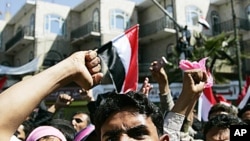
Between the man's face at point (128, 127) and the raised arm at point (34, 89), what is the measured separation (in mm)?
269

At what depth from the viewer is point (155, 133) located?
201 cm

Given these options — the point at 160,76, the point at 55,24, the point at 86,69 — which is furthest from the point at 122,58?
the point at 55,24

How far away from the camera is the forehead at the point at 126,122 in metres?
1.98

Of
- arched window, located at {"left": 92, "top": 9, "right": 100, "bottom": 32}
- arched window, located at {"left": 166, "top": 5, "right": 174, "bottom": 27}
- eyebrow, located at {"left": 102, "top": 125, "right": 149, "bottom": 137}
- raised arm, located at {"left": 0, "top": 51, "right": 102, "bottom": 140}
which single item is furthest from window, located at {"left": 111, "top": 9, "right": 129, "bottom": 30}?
raised arm, located at {"left": 0, "top": 51, "right": 102, "bottom": 140}

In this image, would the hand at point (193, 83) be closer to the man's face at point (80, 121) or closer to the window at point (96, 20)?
the man's face at point (80, 121)

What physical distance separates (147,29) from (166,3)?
225cm

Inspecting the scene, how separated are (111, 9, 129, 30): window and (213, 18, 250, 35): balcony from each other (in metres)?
6.45

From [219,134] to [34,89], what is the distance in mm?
1744

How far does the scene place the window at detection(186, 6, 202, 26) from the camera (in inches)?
1126

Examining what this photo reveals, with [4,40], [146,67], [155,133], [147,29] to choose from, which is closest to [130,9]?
[147,29]

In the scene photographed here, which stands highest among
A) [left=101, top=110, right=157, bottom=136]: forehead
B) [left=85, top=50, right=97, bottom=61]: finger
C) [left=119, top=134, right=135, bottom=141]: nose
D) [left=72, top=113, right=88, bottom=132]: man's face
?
[left=85, top=50, right=97, bottom=61]: finger

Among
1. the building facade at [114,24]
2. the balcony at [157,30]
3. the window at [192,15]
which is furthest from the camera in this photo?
the window at [192,15]

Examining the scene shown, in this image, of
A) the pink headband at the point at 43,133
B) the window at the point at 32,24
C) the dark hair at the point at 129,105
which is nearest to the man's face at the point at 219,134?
the dark hair at the point at 129,105

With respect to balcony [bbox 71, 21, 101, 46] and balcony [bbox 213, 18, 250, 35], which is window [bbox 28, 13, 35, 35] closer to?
balcony [bbox 71, 21, 101, 46]
